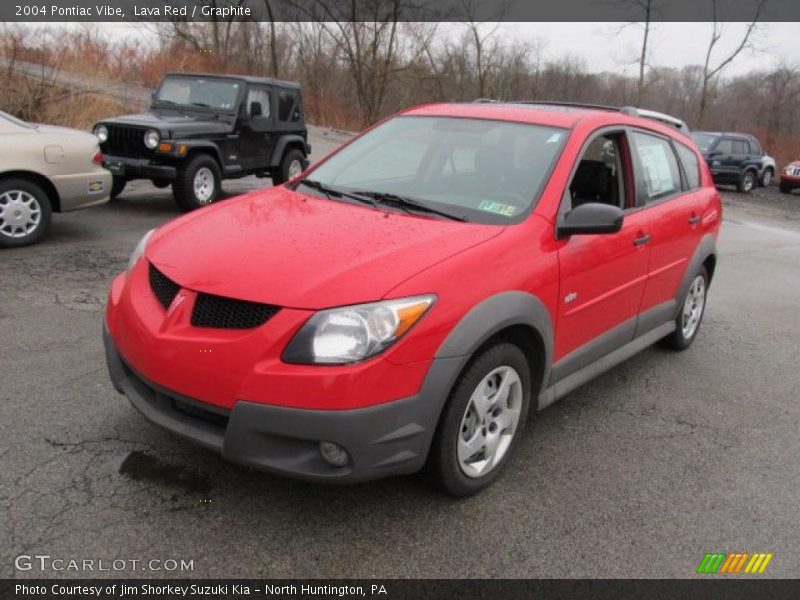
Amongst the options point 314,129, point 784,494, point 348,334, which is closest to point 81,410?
point 348,334

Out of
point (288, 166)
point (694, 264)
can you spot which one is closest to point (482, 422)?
point (694, 264)

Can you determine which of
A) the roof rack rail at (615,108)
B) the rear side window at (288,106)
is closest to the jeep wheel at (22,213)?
the roof rack rail at (615,108)

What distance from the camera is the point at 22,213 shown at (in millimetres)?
6707

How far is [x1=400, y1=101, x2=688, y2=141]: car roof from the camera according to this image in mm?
3809

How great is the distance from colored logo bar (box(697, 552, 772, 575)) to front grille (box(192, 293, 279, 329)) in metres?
1.98

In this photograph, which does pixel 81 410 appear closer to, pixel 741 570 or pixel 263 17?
pixel 741 570

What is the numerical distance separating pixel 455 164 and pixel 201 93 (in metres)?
7.61

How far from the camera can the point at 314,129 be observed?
2580 centimetres

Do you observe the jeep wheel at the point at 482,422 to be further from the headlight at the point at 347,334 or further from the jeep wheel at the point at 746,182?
the jeep wheel at the point at 746,182

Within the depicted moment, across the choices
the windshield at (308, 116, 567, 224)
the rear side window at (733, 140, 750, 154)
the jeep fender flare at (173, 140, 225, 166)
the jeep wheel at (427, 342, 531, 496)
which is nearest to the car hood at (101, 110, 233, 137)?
the jeep fender flare at (173, 140, 225, 166)

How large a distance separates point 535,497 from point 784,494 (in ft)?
4.05

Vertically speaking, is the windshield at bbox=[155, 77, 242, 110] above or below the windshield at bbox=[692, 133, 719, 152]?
above

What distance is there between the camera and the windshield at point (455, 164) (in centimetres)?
339

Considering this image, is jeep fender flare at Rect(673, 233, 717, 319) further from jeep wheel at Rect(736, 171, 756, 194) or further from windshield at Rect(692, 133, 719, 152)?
jeep wheel at Rect(736, 171, 756, 194)
